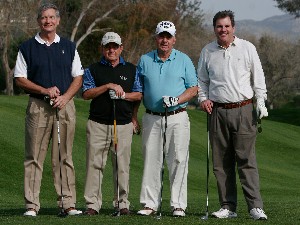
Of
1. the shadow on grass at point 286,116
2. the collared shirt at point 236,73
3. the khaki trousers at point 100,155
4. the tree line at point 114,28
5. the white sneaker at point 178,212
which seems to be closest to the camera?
the collared shirt at point 236,73

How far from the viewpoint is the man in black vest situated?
33.5 feet

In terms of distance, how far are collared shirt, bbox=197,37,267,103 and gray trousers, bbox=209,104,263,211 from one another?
0.17 metres

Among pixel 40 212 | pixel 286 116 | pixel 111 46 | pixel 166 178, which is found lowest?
pixel 286 116

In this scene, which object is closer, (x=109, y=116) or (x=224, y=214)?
(x=224, y=214)

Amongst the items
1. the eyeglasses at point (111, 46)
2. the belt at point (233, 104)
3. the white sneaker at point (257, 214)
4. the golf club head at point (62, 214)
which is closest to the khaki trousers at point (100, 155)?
the golf club head at point (62, 214)

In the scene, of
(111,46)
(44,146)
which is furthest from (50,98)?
(111,46)

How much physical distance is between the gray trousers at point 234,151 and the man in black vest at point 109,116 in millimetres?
983

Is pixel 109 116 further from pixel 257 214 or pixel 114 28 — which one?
pixel 114 28

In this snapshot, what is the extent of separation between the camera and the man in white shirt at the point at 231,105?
988cm

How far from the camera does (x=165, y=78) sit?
10.2 meters

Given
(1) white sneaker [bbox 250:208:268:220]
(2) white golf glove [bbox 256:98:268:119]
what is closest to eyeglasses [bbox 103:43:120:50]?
(2) white golf glove [bbox 256:98:268:119]

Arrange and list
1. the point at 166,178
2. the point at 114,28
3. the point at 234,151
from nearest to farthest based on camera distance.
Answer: the point at 234,151 → the point at 166,178 → the point at 114,28

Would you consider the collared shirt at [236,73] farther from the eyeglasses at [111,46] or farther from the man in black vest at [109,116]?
the eyeglasses at [111,46]

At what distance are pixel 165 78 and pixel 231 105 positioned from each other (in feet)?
2.65
